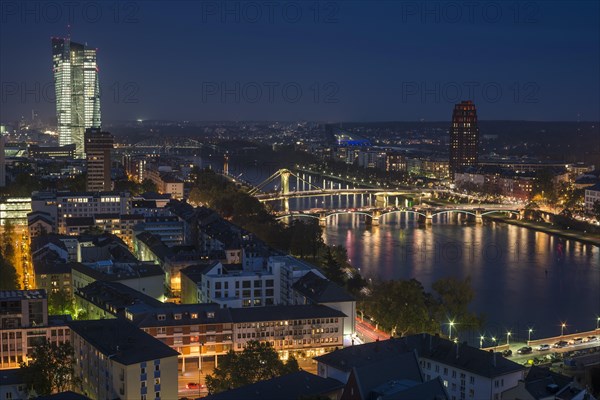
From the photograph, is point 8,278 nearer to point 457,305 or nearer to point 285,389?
point 457,305

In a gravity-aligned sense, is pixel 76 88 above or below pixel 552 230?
above

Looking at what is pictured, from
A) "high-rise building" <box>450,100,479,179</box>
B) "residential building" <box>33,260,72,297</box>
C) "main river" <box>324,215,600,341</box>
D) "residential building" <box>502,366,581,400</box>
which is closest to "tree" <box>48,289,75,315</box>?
"residential building" <box>33,260,72,297</box>

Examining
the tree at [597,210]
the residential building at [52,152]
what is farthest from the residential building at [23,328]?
the residential building at [52,152]

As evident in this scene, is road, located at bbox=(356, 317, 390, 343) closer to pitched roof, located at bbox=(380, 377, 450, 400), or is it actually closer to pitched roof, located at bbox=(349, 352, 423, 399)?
pitched roof, located at bbox=(349, 352, 423, 399)

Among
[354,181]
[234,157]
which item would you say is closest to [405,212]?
[354,181]

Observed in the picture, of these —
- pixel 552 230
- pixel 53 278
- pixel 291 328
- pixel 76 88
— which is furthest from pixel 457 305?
pixel 76 88

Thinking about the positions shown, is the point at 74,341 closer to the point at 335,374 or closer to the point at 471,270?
the point at 335,374

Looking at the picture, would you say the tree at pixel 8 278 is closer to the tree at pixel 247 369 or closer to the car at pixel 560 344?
the tree at pixel 247 369
